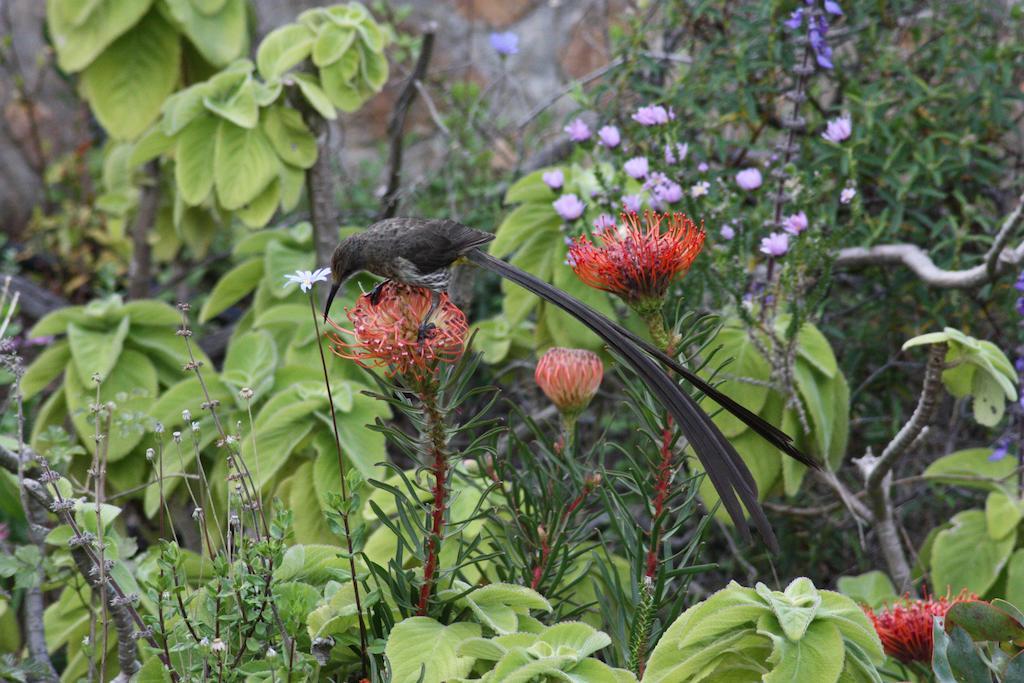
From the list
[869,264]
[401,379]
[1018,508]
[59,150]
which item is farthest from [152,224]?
[1018,508]

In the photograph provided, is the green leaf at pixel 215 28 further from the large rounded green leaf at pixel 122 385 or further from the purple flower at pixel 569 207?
the purple flower at pixel 569 207

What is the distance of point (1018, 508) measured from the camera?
1578 mm

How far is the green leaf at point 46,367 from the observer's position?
2.07 meters

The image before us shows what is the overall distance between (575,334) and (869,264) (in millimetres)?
589

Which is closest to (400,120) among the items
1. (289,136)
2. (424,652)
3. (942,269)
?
(289,136)

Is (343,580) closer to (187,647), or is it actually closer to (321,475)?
(187,647)

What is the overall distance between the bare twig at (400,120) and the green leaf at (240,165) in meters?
0.29

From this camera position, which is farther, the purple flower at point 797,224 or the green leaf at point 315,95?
the green leaf at point 315,95

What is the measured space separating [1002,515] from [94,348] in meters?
1.58

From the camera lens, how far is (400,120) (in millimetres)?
2350

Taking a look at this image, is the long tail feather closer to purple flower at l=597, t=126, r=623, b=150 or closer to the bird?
the bird

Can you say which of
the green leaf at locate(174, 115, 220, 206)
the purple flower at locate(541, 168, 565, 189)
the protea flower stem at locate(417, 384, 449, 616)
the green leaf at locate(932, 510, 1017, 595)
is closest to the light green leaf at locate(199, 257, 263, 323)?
the green leaf at locate(174, 115, 220, 206)

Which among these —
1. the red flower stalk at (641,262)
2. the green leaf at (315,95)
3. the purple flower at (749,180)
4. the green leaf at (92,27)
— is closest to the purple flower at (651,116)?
the purple flower at (749,180)

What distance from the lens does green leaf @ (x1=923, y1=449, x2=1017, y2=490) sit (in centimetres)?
167
